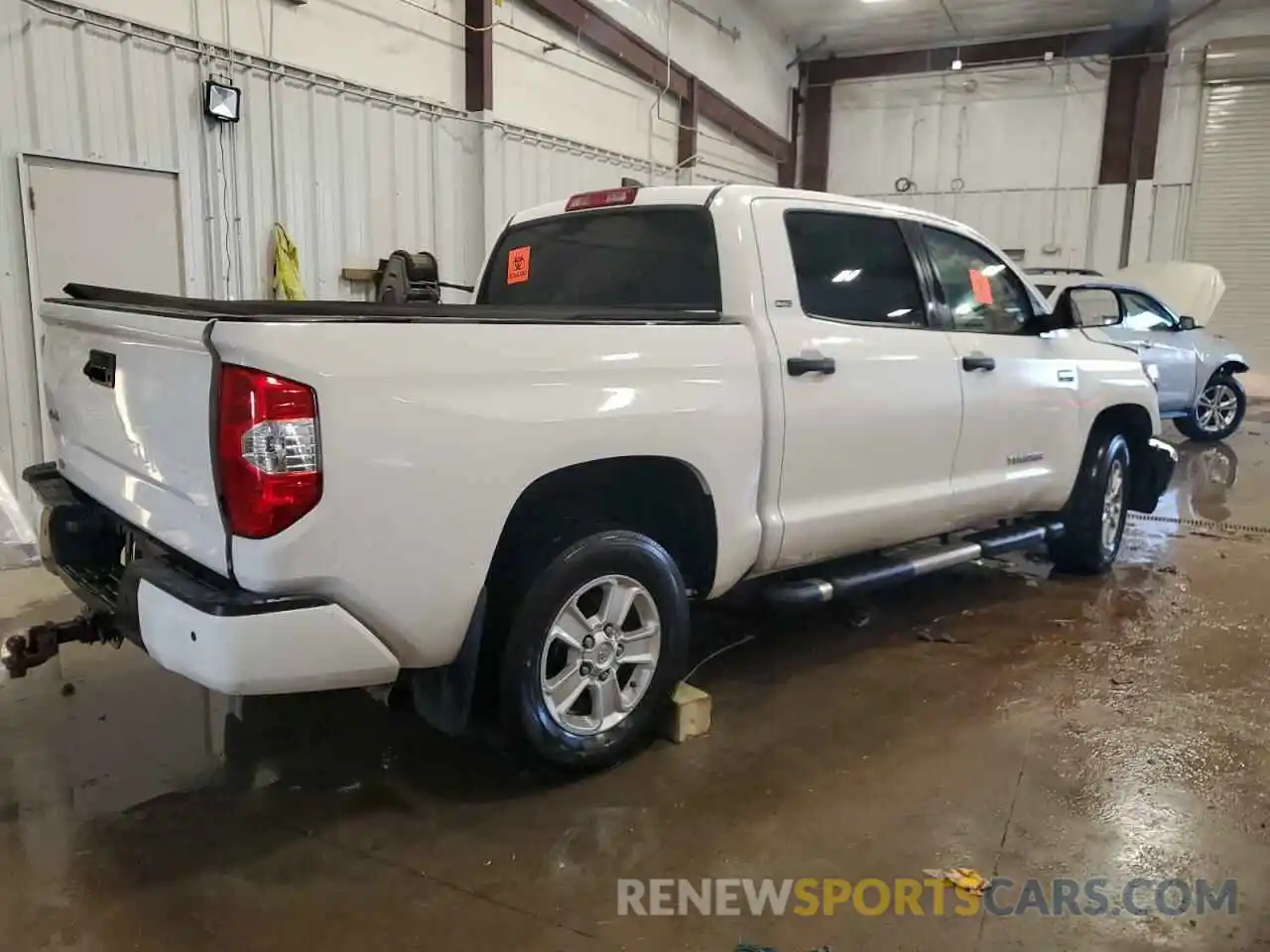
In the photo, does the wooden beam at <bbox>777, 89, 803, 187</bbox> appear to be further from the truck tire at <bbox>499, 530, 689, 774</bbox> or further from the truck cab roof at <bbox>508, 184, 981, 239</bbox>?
the truck tire at <bbox>499, 530, 689, 774</bbox>

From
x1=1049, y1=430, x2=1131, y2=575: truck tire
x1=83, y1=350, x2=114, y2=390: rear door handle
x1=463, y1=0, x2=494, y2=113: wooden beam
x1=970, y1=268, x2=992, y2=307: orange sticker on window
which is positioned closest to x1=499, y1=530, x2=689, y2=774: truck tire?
x1=83, y1=350, x2=114, y2=390: rear door handle

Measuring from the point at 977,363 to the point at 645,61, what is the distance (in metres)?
8.14

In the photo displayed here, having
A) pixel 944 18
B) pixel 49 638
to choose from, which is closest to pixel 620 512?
pixel 49 638

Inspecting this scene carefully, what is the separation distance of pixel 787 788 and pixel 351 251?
595 centimetres

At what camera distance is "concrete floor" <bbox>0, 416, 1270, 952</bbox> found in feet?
7.56

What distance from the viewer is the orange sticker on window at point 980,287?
4301mm

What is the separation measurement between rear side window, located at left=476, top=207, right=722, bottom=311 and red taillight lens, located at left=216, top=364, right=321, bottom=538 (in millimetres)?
1564

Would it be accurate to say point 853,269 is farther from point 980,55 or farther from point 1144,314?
point 980,55

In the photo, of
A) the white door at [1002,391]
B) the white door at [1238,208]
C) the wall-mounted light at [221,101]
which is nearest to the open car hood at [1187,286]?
the white door at [1238,208]

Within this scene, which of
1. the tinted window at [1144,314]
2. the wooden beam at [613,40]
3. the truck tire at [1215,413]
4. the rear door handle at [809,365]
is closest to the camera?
the rear door handle at [809,365]

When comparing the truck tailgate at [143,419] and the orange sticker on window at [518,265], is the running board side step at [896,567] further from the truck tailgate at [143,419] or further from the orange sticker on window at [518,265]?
the truck tailgate at [143,419]

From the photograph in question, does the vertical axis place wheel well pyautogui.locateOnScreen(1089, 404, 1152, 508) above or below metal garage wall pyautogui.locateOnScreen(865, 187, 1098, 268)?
below

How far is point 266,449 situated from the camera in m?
2.11

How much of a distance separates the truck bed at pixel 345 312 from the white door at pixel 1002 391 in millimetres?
1449
